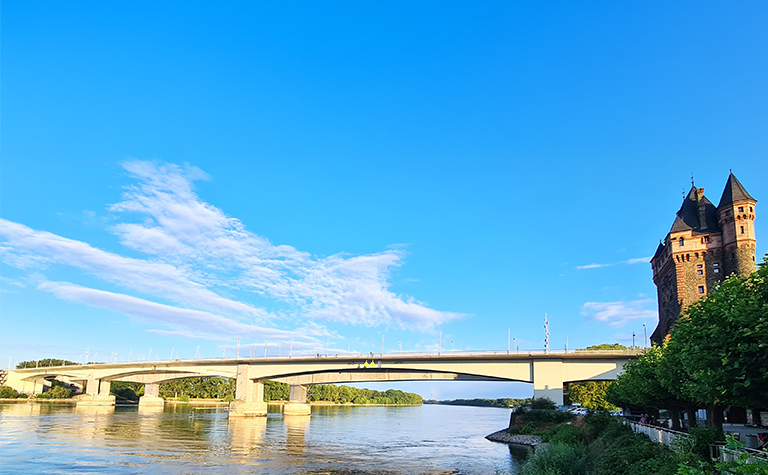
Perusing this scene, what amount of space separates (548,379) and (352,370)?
33.2 metres

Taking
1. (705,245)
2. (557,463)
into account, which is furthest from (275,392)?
(557,463)

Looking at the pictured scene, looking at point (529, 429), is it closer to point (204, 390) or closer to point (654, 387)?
point (654, 387)

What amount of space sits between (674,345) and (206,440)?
44866mm

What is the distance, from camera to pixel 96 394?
120 m

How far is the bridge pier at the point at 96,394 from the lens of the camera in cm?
11831

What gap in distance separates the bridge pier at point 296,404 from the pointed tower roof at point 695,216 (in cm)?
7316

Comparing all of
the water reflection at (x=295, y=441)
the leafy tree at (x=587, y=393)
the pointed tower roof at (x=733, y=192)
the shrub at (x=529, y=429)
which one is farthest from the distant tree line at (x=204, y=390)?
the pointed tower roof at (x=733, y=192)

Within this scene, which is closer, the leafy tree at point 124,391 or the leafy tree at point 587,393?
the leafy tree at point 587,393

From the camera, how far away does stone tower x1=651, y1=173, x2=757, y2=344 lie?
64250 mm

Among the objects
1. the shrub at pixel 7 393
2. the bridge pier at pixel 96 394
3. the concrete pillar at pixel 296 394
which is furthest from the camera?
the shrub at pixel 7 393

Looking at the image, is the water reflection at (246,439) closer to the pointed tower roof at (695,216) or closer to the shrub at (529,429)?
the shrub at (529,429)

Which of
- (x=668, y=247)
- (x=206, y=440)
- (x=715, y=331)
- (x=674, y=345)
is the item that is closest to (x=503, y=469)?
(x=674, y=345)

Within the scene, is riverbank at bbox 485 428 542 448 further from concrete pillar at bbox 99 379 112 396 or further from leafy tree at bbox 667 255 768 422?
concrete pillar at bbox 99 379 112 396

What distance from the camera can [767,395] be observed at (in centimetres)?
1524
